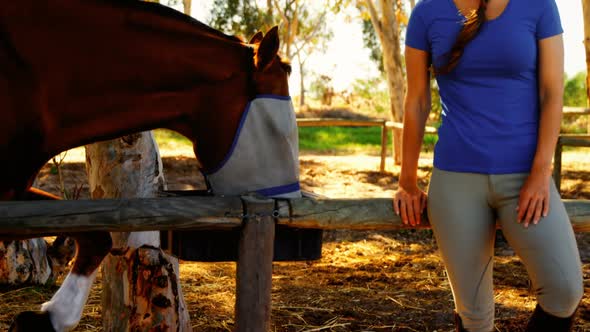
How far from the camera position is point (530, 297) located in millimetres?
4438

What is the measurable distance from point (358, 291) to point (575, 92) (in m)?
25.7

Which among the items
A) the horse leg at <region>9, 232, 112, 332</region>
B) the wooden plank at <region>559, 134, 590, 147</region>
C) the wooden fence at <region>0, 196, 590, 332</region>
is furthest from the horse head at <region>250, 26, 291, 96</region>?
the wooden plank at <region>559, 134, 590, 147</region>

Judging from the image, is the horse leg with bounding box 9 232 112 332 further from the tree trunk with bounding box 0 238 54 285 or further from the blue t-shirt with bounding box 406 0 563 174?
the tree trunk with bounding box 0 238 54 285

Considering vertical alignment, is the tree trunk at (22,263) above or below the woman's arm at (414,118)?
below

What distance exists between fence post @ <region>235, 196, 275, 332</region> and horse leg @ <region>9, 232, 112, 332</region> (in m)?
0.71

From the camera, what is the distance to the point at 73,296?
262 centimetres

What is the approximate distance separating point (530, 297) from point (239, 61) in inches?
113

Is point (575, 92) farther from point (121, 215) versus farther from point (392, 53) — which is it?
point (121, 215)

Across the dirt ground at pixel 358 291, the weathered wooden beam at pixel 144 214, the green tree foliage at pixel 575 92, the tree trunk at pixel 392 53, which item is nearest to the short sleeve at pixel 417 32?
the weathered wooden beam at pixel 144 214

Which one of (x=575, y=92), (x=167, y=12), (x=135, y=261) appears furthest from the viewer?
(x=575, y=92)

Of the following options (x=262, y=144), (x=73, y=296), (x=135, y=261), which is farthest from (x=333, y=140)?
(x=262, y=144)

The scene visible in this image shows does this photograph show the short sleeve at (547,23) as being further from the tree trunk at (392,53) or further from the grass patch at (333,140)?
the grass patch at (333,140)

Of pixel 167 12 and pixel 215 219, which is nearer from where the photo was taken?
pixel 215 219

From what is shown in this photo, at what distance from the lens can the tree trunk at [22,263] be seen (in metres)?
4.64
